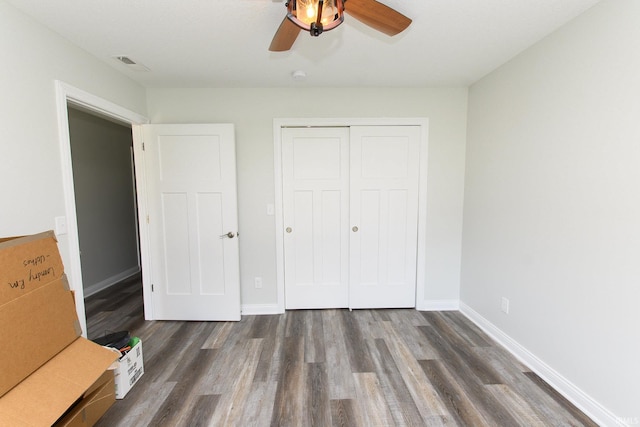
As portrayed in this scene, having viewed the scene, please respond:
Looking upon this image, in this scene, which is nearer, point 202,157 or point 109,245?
point 202,157

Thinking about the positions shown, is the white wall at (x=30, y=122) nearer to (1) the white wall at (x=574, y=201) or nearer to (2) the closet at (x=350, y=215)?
(2) the closet at (x=350, y=215)

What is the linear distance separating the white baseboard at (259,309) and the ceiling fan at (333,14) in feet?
7.95

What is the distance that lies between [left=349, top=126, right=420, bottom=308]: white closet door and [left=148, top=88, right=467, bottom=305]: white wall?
0.19 meters

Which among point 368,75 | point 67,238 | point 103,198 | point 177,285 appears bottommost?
point 177,285

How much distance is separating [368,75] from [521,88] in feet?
3.89

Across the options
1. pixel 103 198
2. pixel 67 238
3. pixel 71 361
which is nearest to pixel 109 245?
pixel 103 198

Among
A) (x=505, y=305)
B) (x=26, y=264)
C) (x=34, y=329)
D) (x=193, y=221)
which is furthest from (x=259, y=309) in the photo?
(x=505, y=305)

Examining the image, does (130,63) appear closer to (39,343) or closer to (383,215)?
(39,343)

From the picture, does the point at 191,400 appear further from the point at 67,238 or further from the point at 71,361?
the point at 67,238

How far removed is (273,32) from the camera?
1.65 meters

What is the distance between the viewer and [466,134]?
258 cm

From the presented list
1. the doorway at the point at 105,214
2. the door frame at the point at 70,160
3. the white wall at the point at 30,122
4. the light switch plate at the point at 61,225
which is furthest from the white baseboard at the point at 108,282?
the light switch plate at the point at 61,225

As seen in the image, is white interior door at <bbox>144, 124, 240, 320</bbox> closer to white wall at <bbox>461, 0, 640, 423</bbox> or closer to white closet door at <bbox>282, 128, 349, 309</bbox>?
white closet door at <bbox>282, 128, 349, 309</bbox>

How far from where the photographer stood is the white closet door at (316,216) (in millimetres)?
2582
